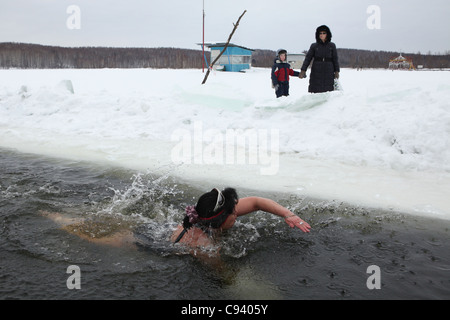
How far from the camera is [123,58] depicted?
154ft

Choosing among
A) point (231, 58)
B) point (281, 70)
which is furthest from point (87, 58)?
point (281, 70)

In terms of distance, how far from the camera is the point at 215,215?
3.16 meters

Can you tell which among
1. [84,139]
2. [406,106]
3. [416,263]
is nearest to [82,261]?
[416,263]

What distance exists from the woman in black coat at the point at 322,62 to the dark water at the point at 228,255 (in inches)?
165

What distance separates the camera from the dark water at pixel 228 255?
2.71m

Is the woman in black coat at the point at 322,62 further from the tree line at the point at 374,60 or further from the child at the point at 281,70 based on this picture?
the tree line at the point at 374,60

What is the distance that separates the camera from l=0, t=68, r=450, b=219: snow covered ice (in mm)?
5059

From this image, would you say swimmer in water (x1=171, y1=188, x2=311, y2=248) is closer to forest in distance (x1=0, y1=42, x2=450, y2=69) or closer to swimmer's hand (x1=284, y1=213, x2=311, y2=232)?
swimmer's hand (x1=284, y1=213, x2=311, y2=232)

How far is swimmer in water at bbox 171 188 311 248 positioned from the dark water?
0.59 feet

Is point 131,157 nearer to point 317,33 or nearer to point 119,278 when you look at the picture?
point 119,278

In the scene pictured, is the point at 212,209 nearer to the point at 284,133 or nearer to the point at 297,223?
the point at 297,223

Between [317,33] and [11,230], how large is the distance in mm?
6600

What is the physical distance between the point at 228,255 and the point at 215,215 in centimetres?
41

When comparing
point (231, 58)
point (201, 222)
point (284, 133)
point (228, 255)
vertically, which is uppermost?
point (231, 58)
